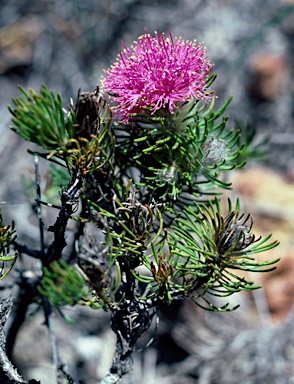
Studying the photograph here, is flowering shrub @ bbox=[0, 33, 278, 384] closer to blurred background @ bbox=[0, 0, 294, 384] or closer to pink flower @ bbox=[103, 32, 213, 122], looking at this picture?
pink flower @ bbox=[103, 32, 213, 122]

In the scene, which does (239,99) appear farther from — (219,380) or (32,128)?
(32,128)

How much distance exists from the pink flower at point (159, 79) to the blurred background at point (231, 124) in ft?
2.62

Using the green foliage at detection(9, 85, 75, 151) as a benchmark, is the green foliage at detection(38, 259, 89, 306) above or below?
below

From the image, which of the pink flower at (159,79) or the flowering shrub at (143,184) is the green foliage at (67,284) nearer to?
the flowering shrub at (143,184)

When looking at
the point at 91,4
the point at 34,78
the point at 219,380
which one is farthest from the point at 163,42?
the point at 91,4

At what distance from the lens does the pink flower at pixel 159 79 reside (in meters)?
0.82

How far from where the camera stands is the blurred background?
1.92 meters

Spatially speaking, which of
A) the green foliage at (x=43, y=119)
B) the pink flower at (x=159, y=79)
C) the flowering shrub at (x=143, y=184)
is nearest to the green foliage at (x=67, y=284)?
the flowering shrub at (x=143, y=184)

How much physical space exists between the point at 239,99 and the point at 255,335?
5.90 feet

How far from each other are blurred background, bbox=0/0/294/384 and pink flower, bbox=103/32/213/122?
31.4 inches

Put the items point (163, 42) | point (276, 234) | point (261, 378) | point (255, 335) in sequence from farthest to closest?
point (276, 234), point (255, 335), point (261, 378), point (163, 42)

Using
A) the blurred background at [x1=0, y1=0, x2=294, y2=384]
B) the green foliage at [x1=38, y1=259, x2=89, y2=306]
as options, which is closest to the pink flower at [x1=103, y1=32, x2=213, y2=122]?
the green foliage at [x1=38, y1=259, x2=89, y2=306]

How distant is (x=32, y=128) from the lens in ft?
2.26

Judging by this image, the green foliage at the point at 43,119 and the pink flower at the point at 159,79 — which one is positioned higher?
the pink flower at the point at 159,79
